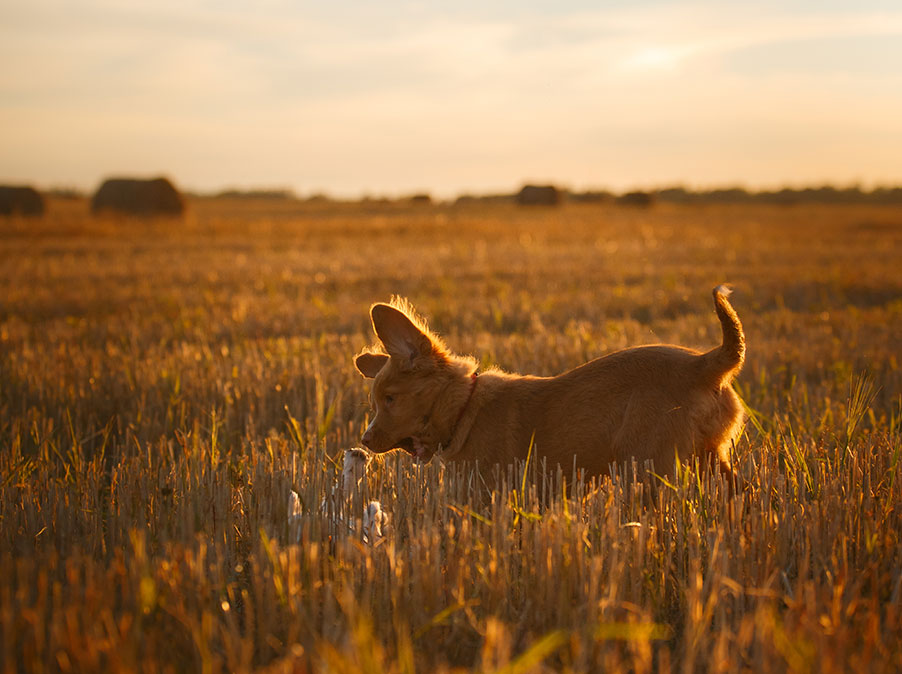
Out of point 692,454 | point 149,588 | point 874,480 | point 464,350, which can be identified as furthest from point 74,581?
point 464,350

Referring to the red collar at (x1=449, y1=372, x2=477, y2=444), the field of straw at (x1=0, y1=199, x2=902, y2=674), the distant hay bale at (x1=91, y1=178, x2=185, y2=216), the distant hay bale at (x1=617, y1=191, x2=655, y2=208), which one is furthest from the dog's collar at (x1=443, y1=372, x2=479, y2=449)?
the distant hay bale at (x1=617, y1=191, x2=655, y2=208)

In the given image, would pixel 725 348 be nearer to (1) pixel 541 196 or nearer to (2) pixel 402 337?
(2) pixel 402 337

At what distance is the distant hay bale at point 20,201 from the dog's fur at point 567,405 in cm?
3228

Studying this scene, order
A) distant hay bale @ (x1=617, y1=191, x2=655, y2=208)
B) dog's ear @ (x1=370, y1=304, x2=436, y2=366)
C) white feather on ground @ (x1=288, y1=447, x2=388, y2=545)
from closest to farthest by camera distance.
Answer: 1. white feather on ground @ (x1=288, y1=447, x2=388, y2=545)
2. dog's ear @ (x1=370, y1=304, x2=436, y2=366)
3. distant hay bale @ (x1=617, y1=191, x2=655, y2=208)

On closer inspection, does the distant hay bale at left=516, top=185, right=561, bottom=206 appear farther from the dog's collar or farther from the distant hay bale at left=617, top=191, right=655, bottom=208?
the dog's collar

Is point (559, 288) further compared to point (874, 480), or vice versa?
point (559, 288)

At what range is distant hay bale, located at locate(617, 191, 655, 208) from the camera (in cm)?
5084

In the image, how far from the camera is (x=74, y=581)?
2.17 metres

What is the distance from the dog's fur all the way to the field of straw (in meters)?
0.15

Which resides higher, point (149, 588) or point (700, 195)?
point (700, 195)

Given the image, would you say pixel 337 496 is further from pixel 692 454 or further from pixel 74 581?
pixel 692 454

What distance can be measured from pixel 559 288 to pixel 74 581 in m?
11.1

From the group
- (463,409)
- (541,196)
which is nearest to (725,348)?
(463,409)

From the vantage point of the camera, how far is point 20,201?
31.2m
